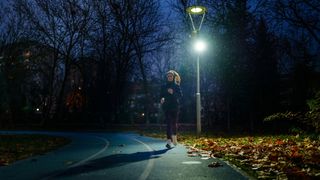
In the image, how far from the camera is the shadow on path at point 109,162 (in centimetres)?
823

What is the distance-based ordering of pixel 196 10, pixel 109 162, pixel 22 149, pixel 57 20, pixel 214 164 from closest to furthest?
pixel 214 164, pixel 109 162, pixel 22 149, pixel 196 10, pixel 57 20

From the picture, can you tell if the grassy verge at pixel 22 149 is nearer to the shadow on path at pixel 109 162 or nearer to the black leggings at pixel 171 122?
the shadow on path at pixel 109 162

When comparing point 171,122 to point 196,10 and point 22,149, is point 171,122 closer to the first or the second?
point 22,149

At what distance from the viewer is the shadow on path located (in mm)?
8234

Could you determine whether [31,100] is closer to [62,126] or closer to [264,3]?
[62,126]

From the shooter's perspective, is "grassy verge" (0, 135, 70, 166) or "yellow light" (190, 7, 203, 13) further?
"yellow light" (190, 7, 203, 13)

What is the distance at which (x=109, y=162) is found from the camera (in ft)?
30.8

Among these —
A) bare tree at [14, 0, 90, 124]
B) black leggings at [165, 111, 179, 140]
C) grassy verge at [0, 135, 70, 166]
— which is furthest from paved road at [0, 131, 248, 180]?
bare tree at [14, 0, 90, 124]

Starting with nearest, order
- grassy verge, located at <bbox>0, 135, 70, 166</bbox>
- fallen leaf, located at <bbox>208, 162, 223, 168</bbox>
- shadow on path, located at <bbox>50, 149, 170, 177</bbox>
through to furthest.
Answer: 1. shadow on path, located at <bbox>50, 149, 170, 177</bbox>
2. fallen leaf, located at <bbox>208, 162, 223, 168</bbox>
3. grassy verge, located at <bbox>0, 135, 70, 166</bbox>

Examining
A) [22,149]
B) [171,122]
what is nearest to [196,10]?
[171,122]

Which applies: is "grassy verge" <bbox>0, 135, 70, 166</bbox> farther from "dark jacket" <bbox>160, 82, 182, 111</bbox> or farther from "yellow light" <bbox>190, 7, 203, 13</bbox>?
"yellow light" <bbox>190, 7, 203, 13</bbox>

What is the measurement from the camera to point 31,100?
192 ft

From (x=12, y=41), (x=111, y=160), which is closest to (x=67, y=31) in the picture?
(x=12, y=41)

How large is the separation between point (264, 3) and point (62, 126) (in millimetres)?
20223
